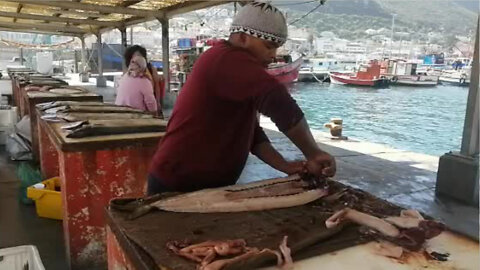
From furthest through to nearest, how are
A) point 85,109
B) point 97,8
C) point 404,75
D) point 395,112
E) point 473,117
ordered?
point 404,75 → point 395,112 → point 97,8 → point 473,117 → point 85,109

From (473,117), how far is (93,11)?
949cm

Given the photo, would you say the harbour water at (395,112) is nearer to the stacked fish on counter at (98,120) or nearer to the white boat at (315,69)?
the white boat at (315,69)

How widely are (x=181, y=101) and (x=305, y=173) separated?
0.66m

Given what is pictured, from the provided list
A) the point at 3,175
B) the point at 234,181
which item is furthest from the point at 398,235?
the point at 3,175

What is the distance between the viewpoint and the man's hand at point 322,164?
1.79 meters

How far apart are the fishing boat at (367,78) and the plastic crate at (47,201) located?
101 feet

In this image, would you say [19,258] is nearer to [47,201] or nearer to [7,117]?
[47,201]

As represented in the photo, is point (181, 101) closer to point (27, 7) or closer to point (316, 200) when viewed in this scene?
point (316, 200)

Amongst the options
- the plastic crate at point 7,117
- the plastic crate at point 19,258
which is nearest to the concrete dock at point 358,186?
A: the plastic crate at point 7,117

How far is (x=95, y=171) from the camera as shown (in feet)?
9.80

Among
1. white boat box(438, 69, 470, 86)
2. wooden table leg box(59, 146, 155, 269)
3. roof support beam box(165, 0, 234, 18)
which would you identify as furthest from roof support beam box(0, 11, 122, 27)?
white boat box(438, 69, 470, 86)

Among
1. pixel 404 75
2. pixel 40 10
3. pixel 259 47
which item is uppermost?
pixel 40 10

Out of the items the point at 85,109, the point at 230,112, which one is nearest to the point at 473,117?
the point at 230,112

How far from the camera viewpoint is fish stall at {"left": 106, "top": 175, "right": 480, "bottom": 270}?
1.23 metres
